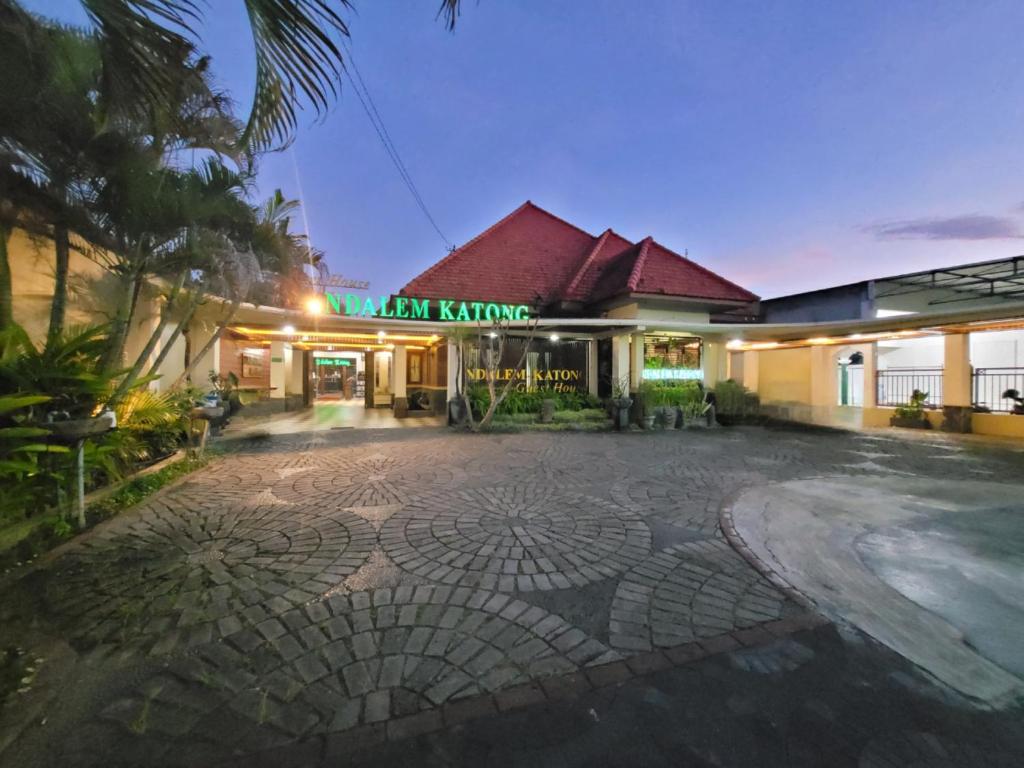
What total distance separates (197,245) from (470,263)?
997 cm

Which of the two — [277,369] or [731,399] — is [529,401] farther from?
[277,369]

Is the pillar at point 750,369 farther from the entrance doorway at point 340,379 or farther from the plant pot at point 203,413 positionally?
the entrance doorway at point 340,379

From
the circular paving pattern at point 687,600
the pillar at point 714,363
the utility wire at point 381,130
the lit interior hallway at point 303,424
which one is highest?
the utility wire at point 381,130

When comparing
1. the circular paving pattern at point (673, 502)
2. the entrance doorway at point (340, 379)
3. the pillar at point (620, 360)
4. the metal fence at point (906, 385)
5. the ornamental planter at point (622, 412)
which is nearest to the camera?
the circular paving pattern at point (673, 502)

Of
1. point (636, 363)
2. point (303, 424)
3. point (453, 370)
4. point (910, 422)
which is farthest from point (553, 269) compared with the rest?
point (910, 422)

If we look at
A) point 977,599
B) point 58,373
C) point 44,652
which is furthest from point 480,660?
point 58,373

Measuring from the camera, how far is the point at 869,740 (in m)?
1.63

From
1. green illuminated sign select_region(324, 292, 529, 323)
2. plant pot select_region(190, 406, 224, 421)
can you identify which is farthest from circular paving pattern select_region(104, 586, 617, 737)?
green illuminated sign select_region(324, 292, 529, 323)

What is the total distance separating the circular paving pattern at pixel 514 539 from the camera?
9.78ft

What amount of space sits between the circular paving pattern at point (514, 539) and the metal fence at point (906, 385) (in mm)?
14801

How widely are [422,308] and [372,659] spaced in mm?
10824

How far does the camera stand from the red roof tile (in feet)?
42.8

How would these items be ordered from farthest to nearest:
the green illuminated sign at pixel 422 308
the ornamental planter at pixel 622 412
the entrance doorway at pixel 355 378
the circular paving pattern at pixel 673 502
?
1. the entrance doorway at pixel 355 378
2. the ornamental planter at pixel 622 412
3. the green illuminated sign at pixel 422 308
4. the circular paving pattern at pixel 673 502

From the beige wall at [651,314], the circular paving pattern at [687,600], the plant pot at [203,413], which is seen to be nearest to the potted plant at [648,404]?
the beige wall at [651,314]
